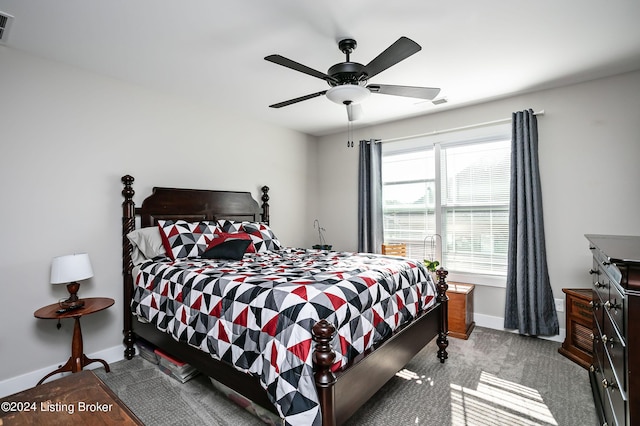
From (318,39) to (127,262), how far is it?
261 centimetres

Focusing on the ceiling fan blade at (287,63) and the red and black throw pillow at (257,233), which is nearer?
the ceiling fan blade at (287,63)

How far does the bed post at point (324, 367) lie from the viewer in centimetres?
147

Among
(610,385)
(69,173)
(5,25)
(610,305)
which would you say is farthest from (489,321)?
(5,25)

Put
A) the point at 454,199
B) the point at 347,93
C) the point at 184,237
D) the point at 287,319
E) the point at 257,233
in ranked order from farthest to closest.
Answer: the point at 454,199 → the point at 257,233 → the point at 184,237 → the point at 347,93 → the point at 287,319

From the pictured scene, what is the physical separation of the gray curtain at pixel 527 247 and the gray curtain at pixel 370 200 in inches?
65.8

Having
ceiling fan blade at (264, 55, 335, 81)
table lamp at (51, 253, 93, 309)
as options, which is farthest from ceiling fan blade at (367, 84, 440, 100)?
table lamp at (51, 253, 93, 309)

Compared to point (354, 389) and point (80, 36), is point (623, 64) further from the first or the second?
point (80, 36)

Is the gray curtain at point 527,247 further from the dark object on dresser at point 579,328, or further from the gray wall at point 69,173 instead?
the gray wall at point 69,173

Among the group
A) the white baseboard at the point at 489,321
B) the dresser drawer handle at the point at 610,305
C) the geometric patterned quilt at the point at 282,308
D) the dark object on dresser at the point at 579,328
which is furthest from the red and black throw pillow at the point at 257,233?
the dark object on dresser at the point at 579,328

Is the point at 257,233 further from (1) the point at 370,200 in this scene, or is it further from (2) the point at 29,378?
(2) the point at 29,378

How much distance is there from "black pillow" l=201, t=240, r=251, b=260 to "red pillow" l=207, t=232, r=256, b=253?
9 centimetres

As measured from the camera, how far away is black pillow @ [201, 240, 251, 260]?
2936 mm

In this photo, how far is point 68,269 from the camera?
237 centimetres

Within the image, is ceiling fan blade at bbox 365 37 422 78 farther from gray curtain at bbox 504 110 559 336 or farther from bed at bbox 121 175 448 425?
gray curtain at bbox 504 110 559 336
